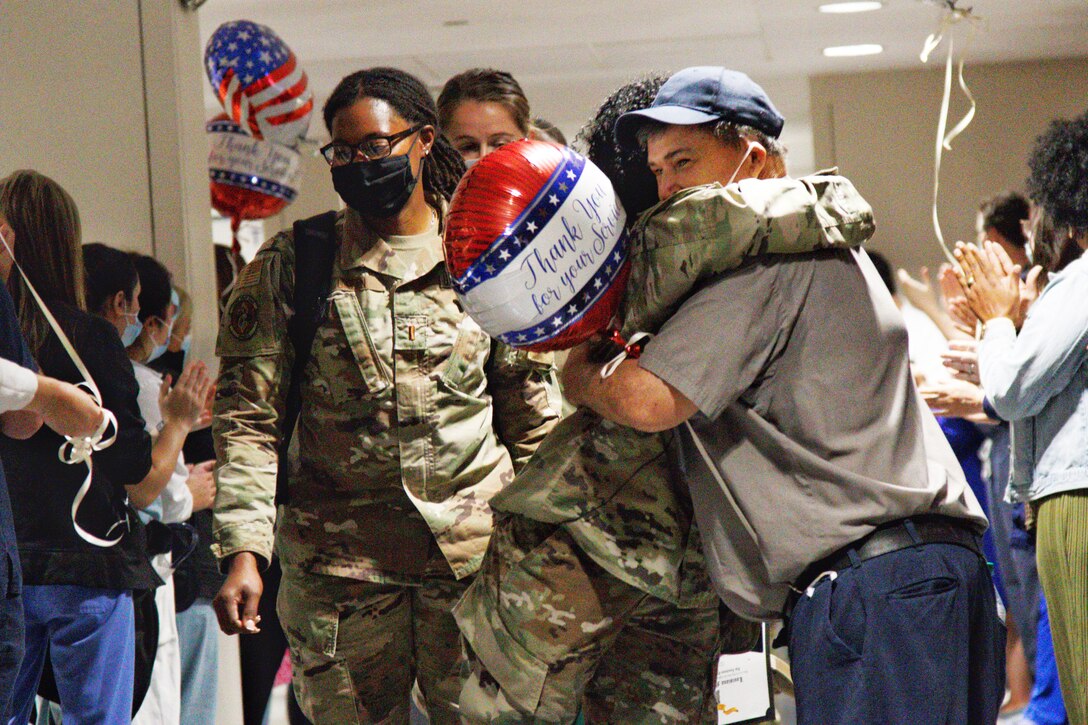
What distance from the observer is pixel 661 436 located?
1.90 metres

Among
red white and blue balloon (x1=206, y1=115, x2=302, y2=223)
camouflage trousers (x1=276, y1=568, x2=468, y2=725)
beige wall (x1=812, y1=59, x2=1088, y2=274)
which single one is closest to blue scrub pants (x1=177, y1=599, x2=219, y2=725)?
camouflage trousers (x1=276, y1=568, x2=468, y2=725)

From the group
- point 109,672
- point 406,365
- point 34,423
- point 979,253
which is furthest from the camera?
point 979,253

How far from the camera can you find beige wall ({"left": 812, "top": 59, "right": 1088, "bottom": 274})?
7020 mm

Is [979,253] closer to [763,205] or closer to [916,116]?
[763,205]

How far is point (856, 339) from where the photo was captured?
1.73 metres

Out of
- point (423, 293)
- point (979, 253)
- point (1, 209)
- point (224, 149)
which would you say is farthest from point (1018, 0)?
point (1, 209)

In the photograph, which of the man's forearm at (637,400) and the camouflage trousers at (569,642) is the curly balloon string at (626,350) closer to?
the man's forearm at (637,400)

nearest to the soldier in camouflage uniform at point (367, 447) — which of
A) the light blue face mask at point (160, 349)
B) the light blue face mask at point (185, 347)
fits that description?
the light blue face mask at point (160, 349)

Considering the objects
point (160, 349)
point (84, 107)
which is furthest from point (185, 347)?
point (84, 107)

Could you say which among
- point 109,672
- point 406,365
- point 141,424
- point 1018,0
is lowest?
point 109,672

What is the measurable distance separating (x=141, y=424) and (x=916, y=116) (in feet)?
18.7

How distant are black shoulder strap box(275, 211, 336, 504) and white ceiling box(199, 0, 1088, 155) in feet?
10.3

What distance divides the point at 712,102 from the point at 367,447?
2.90ft

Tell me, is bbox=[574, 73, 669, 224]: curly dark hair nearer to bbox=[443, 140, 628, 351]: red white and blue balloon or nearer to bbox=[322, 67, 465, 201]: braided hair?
bbox=[443, 140, 628, 351]: red white and blue balloon
